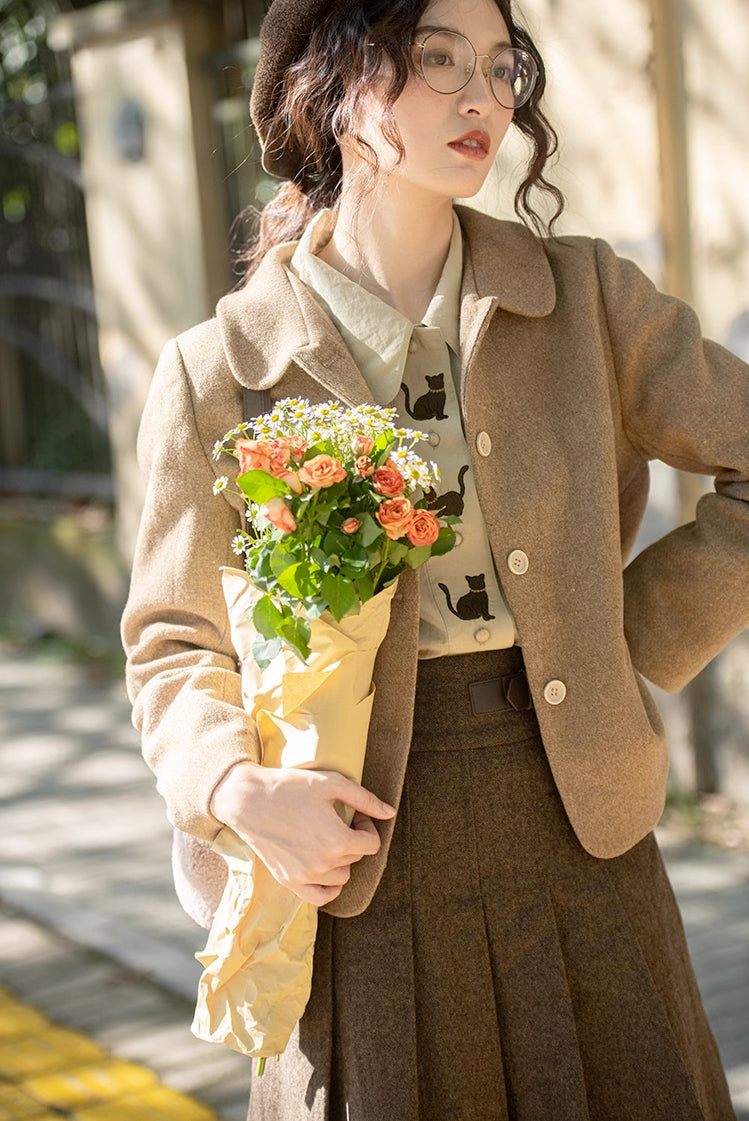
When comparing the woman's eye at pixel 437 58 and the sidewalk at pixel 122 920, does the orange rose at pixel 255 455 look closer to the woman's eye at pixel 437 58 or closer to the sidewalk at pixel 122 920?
the woman's eye at pixel 437 58

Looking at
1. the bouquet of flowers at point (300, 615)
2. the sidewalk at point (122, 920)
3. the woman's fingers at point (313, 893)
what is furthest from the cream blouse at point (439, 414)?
the sidewalk at point (122, 920)

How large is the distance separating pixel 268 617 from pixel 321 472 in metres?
0.21

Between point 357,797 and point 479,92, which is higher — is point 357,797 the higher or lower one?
the lower one

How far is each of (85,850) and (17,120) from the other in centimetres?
487

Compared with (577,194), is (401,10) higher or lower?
higher

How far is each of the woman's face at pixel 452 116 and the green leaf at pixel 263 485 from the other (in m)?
0.56

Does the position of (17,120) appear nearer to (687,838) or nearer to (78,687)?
(78,687)

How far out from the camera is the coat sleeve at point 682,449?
2146 mm

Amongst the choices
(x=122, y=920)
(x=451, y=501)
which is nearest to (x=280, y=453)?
(x=451, y=501)

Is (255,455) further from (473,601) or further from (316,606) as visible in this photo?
(473,601)

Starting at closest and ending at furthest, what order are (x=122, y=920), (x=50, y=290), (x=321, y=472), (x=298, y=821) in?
1. (x=321, y=472)
2. (x=298, y=821)
3. (x=122, y=920)
4. (x=50, y=290)

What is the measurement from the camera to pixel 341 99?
2.16 m

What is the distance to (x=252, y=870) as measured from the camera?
1.96 metres

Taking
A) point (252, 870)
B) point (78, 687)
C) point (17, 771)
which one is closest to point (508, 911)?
point (252, 870)
